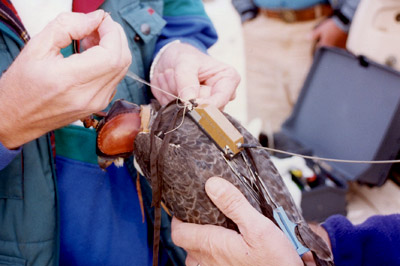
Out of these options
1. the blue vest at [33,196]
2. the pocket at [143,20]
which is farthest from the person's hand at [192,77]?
the blue vest at [33,196]

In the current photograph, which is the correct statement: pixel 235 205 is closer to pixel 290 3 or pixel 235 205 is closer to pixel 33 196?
pixel 33 196

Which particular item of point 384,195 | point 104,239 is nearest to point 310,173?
point 384,195

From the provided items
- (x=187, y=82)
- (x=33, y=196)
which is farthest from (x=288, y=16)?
(x=33, y=196)

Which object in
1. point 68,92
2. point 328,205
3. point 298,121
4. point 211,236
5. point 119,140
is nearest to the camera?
point 68,92

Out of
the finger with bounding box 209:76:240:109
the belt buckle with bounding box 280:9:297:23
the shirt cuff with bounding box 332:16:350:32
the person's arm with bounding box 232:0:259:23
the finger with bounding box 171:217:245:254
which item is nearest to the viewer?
the finger with bounding box 171:217:245:254

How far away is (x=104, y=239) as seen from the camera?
1.26 m

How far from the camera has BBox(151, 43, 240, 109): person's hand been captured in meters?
1.21

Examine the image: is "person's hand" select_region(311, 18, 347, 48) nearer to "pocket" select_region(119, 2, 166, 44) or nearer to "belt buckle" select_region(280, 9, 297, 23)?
"belt buckle" select_region(280, 9, 297, 23)

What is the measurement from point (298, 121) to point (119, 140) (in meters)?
2.18

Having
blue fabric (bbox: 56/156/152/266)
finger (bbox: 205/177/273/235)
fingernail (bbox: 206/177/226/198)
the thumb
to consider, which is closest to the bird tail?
finger (bbox: 205/177/273/235)

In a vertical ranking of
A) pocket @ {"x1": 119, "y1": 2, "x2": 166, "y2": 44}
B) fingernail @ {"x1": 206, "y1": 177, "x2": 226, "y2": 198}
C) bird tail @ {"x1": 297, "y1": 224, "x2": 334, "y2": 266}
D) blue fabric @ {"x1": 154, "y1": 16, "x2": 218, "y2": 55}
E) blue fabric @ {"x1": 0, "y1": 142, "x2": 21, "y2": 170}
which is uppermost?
pocket @ {"x1": 119, "y1": 2, "x2": 166, "y2": 44}

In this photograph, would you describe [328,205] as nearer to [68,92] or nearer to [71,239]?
[71,239]

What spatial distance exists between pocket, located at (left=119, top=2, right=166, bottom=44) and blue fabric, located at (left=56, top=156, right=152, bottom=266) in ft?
1.67

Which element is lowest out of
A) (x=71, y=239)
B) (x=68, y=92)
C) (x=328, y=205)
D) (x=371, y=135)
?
(x=328, y=205)
